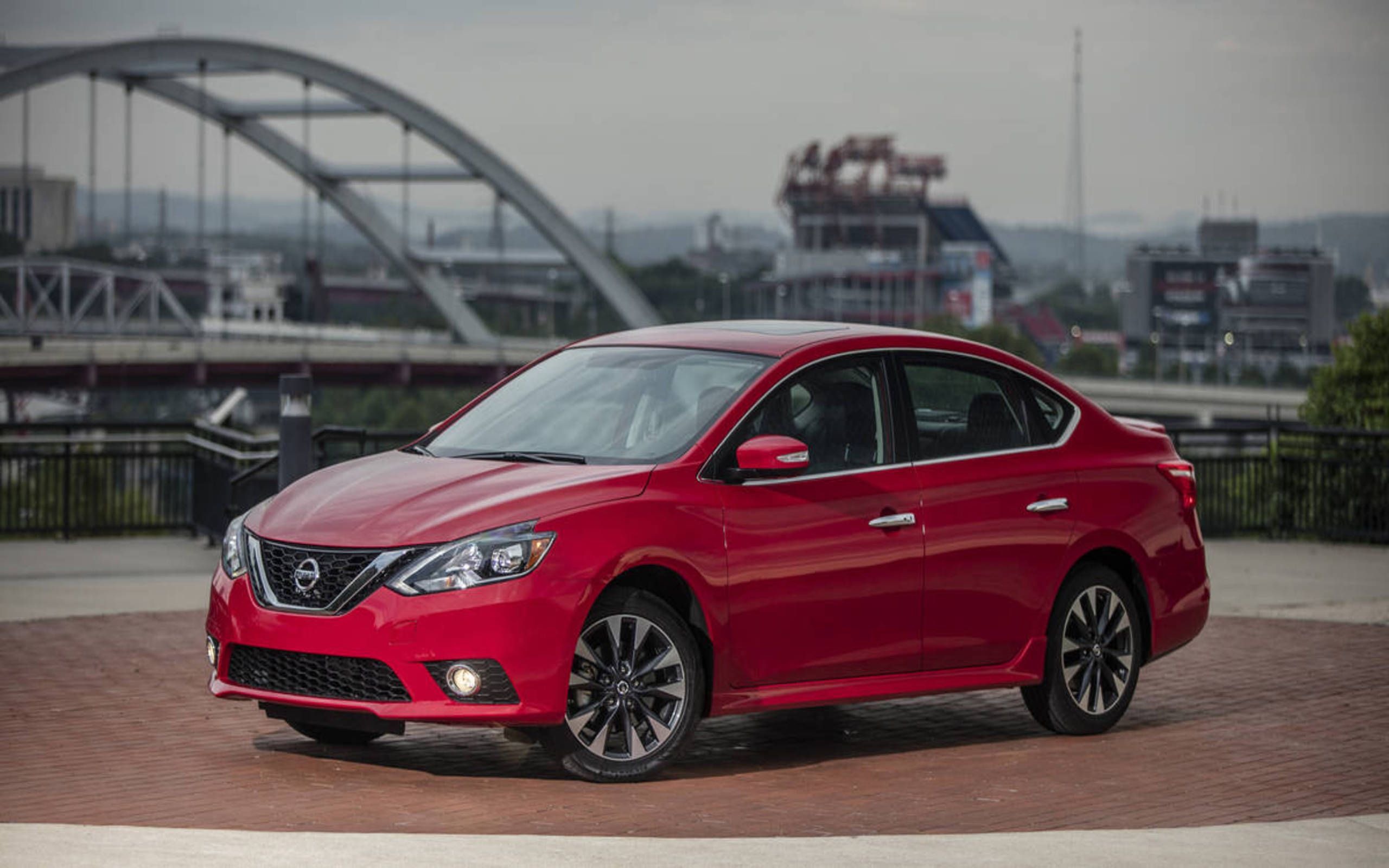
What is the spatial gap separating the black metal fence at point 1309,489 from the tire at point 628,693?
1267cm

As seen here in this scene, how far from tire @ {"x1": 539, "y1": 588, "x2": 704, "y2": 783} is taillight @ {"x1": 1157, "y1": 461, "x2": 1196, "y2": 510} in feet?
9.77

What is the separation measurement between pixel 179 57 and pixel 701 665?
66.2 metres

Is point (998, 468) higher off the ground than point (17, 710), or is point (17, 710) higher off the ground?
point (998, 468)

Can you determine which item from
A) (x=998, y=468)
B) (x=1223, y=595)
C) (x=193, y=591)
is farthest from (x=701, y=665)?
(x=1223, y=595)

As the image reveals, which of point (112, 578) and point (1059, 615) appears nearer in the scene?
point (1059, 615)

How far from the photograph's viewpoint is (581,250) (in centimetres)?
8144

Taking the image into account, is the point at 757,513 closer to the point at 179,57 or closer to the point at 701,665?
the point at 701,665

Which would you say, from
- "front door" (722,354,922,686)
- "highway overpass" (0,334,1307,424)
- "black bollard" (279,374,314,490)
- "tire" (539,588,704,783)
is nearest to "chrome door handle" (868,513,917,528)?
"front door" (722,354,922,686)

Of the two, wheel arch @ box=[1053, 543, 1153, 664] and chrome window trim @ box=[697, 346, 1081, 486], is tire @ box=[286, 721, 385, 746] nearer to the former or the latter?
chrome window trim @ box=[697, 346, 1081, 486]

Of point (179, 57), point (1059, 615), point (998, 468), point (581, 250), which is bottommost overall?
point (1059, 615)

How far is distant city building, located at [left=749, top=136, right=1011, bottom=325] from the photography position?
149m

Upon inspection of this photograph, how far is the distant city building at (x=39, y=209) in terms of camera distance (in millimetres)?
97375

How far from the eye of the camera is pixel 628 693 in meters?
7.17

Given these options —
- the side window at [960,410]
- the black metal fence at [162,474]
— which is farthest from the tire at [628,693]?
the black metal fence at [162,474]
